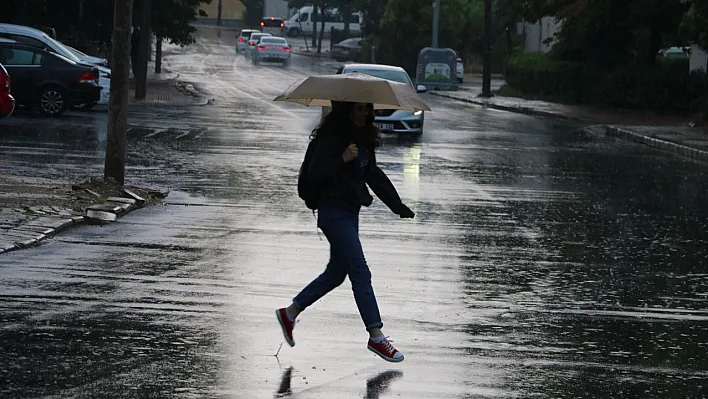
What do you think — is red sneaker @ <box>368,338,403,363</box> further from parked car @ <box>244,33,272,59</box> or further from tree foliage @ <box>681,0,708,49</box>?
parked car @ <box>244,33,272,59</box>

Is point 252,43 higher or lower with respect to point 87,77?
higher

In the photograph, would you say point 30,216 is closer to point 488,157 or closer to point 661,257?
point 661,257

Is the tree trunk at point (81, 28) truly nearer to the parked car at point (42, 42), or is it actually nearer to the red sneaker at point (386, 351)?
the parked car at point (42, 42)

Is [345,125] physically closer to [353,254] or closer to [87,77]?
[353,254]

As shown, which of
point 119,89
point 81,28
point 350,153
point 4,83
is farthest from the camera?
point 81,28

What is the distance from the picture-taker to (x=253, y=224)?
1408cm

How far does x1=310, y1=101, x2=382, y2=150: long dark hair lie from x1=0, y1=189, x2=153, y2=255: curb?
14.7 feet

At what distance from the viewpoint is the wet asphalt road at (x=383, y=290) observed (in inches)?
293

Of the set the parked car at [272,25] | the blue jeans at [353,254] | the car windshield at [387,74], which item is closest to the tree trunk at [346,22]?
the parked car at [272,25]

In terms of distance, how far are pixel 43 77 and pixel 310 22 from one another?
269 ft

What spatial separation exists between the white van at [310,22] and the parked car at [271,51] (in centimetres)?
2572

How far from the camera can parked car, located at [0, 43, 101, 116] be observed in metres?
29.4

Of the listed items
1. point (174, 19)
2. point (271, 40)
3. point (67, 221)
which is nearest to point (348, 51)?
point (271, 40)

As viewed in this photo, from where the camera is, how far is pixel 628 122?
37312 mm
